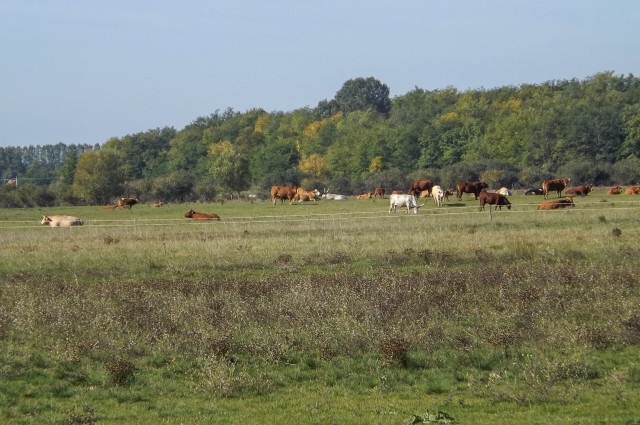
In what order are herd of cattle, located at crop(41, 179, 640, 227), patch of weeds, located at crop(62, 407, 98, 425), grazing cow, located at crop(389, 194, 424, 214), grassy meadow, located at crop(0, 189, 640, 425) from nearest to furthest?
patch of weeds, located at crop(62, 407, 98, 425), grassy meadow, located at crop(0, 189, 640, 425), herd of cattle, located at crop(41, 179, 640, 227), grazing cow, located at crop(389, 194, 424, 214)

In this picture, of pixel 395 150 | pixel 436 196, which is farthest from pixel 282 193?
pixel 395 150

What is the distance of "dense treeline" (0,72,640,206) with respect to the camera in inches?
3285

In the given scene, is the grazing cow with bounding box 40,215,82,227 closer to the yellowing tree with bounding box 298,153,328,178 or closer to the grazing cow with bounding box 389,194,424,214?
the grazing cow with bounding box 389,194,424,214

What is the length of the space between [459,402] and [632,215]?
88.0ft

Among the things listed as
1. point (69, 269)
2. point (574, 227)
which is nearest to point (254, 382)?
point (69, 269)

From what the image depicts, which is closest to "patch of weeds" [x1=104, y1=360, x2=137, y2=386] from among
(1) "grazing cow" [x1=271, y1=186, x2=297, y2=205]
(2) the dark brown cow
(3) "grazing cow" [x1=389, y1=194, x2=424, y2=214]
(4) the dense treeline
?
(3) "grazing cow" [x1=389, y1=194, x2=424, y2=214]

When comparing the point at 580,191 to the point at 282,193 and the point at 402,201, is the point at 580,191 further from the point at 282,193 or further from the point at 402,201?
the point at 282,193

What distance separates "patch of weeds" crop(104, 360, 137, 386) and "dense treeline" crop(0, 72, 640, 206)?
62911mm

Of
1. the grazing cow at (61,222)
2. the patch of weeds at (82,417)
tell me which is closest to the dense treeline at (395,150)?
the grazing cow at (61,222)

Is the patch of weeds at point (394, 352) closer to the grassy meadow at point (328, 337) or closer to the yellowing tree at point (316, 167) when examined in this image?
the grassy meadow at point (328, 337)

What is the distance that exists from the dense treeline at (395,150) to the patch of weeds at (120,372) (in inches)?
2477

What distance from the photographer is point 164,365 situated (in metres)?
11.7

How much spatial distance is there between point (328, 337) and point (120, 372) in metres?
3.51

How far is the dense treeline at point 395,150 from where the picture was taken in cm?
8344
